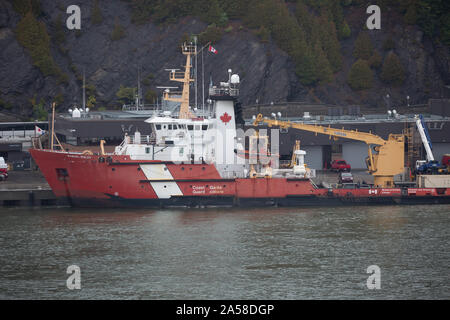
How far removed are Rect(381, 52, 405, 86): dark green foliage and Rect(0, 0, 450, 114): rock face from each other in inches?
33.8

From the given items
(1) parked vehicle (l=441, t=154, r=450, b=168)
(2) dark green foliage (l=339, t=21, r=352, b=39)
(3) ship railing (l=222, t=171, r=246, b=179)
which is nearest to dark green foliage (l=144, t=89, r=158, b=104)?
(2) dark green foliage (l=339, t=21, r=352, b=39)

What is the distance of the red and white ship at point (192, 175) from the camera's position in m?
45.2

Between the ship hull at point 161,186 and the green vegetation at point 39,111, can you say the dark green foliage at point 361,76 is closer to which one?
the green vegetation at point 39,111

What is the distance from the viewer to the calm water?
96.0 feet

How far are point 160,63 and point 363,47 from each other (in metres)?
22.5

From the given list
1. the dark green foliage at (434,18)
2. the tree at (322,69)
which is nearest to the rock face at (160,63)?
the tree at (322,69)

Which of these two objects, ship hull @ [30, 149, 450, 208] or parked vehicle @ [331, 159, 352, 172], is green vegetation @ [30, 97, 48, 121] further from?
parked vehicle @ [331, 159, 352, 172]

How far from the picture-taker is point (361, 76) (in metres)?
82.8

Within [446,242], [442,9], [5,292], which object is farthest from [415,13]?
[5,292]

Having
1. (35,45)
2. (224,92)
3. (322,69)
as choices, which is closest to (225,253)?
(224,92)

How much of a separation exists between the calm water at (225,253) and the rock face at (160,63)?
111 feet

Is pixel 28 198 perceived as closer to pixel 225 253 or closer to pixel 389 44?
pixel 225 253
